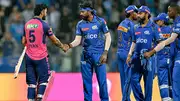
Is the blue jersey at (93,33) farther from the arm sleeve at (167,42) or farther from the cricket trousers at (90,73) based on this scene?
the arm sleeve at (167,42)

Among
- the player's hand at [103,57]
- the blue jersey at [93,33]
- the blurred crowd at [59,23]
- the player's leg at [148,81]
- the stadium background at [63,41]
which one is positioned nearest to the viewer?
the player's leg at [148,81]

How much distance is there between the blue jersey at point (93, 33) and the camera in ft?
52.5

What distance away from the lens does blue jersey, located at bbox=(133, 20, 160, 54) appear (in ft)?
50.2

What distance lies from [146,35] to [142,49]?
0.33 meters

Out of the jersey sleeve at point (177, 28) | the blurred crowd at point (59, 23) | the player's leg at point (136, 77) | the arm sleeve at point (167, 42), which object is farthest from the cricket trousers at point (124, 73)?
the blurred crowd at point (59, 23)

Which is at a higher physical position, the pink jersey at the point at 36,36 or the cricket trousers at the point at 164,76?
the pink jersey at the point at 36,36

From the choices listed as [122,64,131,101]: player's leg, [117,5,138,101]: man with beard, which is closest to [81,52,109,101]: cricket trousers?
[122,64,131,101]: player's leg

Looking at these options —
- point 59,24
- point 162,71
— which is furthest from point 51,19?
point 162,71

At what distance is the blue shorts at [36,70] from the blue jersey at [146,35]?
7.21ft

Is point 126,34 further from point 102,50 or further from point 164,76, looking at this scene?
point 164,76

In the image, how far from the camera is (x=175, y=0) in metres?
25.2

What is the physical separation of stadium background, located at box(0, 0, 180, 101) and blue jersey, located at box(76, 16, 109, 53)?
1308 millimetres

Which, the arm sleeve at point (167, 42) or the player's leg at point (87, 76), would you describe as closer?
the arm sleeve at point (167, 42)

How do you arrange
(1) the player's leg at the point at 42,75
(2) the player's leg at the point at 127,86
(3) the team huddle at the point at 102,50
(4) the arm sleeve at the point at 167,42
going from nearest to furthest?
(4) the arm sleeve at the point at 167,42 → (3) the team huddle at the point at 102,50 → (1) the player's leg at the point at 42,75 → (2) the player's leg at the point at 127,86
